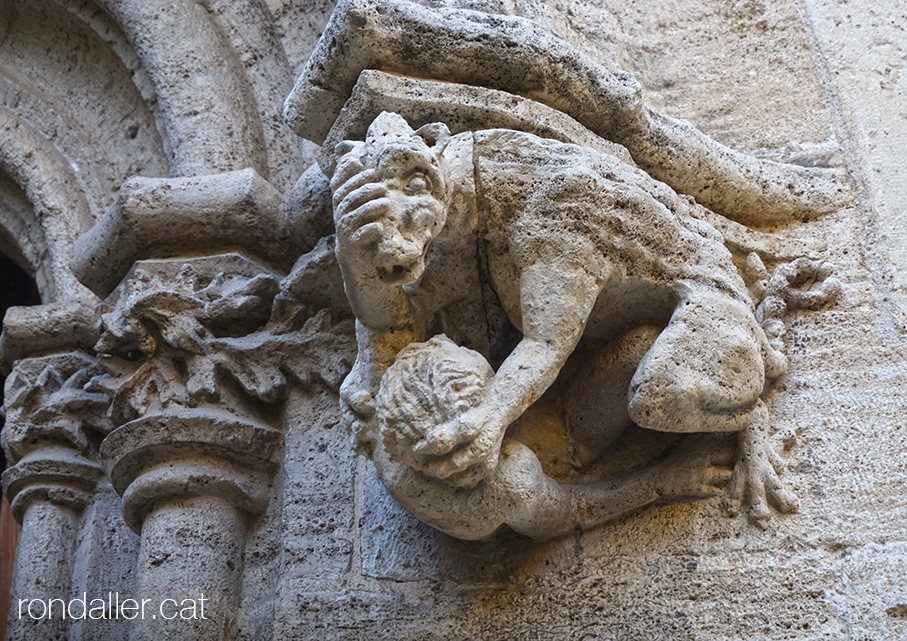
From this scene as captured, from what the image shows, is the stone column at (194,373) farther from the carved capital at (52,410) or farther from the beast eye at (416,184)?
the beast eye at (416,184)

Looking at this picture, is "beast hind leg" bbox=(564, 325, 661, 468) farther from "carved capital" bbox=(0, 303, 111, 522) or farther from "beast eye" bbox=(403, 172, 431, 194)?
"carved capital" bbox=(0, 303, 111, 522)

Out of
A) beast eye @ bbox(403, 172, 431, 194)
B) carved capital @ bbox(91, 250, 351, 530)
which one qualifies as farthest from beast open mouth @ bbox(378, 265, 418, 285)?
carved capital @ bbox(91, 250, 351, 530)

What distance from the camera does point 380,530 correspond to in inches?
75.3

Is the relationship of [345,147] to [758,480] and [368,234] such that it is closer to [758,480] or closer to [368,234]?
[368,234]

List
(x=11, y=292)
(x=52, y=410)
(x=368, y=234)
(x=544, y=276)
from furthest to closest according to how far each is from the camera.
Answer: (x=11, y=292)
(x=52, y=410)
(x=544, y=276)
(x=368, y=234)

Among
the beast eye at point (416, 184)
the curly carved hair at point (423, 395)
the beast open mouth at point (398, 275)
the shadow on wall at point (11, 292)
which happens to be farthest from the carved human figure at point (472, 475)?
the shadow on wall at point (11, 292)

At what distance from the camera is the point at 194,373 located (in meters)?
2.10

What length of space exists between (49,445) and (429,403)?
4.35 ft

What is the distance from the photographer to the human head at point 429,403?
1.44m

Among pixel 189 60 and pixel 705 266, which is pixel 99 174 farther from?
pixel 705 266

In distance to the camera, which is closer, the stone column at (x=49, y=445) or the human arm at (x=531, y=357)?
the human arm at (x=531, y=357)

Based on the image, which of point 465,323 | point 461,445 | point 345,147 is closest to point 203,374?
point 465,323

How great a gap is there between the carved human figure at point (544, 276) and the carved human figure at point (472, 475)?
3 cm

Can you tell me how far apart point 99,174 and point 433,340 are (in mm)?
1587
